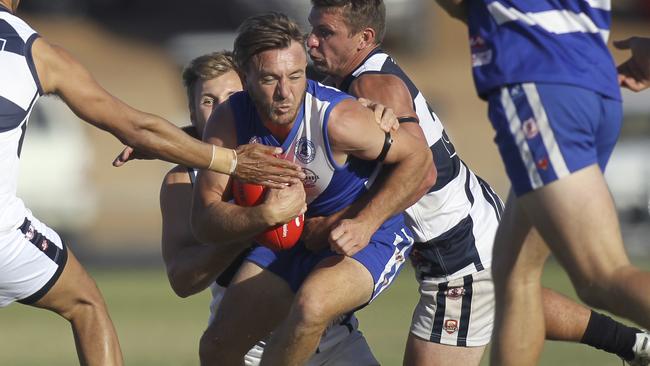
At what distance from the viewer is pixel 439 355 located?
6262 millimetres

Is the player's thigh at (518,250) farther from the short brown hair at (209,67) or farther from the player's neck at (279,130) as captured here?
the short brown hair at (209,67)

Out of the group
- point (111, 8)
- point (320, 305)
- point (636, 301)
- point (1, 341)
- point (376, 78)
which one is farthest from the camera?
point (111, 8)

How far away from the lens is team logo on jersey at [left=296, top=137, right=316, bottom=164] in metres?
5.46

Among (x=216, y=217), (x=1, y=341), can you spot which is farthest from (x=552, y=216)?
(x=1, y=341)

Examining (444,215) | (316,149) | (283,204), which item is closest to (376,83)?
(316,149)

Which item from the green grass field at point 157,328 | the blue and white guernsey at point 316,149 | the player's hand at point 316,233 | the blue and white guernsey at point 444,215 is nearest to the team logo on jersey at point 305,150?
the blue and white guernsey at point 316,149

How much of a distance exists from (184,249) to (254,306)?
0.70 m

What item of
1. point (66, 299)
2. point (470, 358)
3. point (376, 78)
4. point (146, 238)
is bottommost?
point (146, 238)

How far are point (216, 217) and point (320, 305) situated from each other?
64 cm

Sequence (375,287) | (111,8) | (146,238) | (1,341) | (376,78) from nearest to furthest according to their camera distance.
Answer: (375,287) < (376,78) < (1,341) < (146,238) < (111,8)

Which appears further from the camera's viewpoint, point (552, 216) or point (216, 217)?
point (216, 217)

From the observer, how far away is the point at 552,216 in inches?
173

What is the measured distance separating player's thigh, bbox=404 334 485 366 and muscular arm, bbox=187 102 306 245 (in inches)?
51.8

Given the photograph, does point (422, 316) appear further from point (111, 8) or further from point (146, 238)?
point (111, 8)
